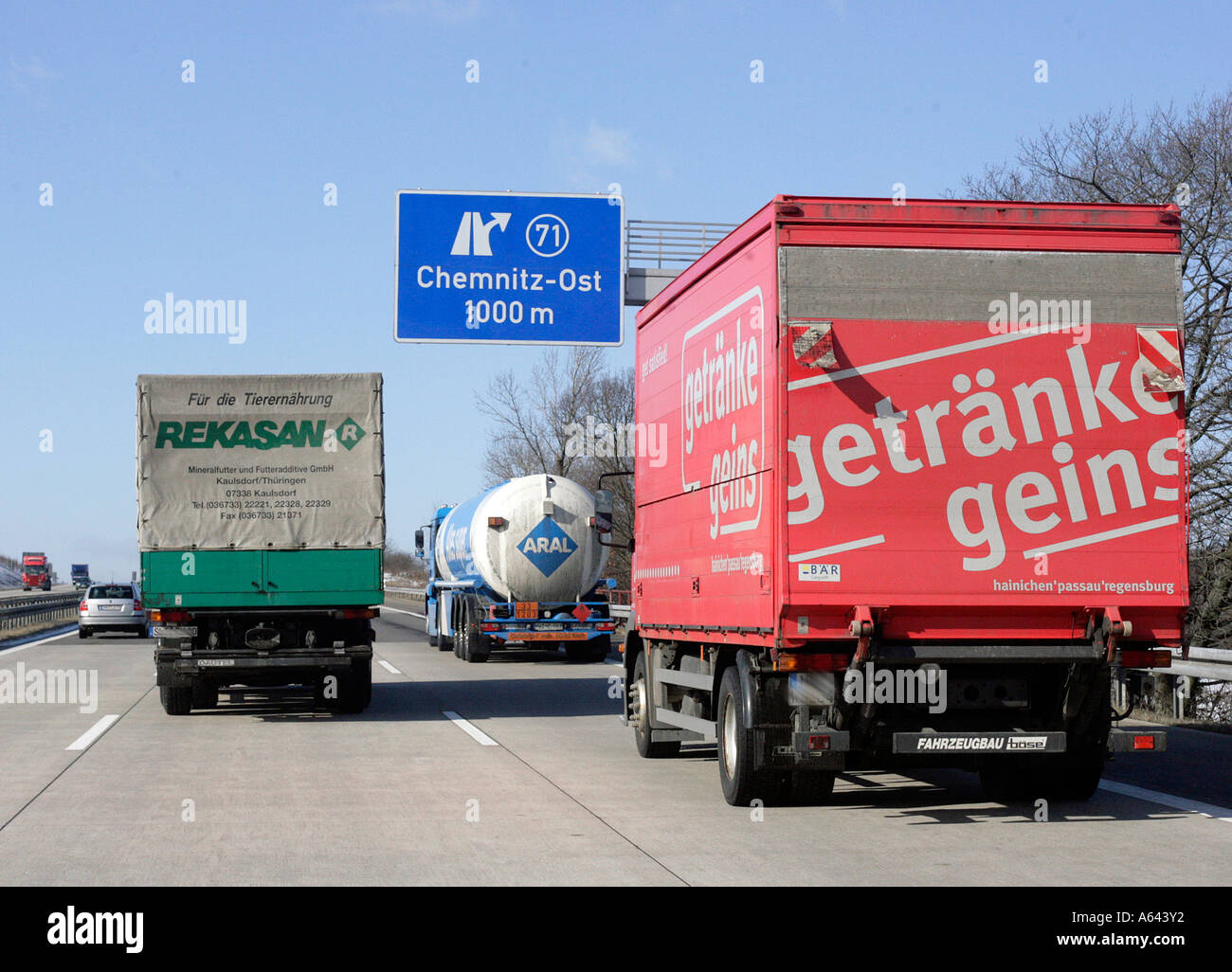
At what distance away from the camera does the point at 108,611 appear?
41.8m

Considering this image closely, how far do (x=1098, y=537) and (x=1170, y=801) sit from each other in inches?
99.3

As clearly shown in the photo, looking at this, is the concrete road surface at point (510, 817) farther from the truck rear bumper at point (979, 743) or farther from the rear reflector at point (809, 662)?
the rear reflector at point (809, 662)

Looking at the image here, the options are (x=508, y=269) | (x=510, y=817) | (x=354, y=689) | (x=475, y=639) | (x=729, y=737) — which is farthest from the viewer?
(x=475, y=639)

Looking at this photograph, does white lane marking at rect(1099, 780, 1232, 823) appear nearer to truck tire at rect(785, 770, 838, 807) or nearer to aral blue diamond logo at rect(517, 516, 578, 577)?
truck tire at rect(785, 770, 838, 807)

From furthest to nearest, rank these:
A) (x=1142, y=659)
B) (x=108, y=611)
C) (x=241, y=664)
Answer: (x=108, y=611) → (x=241, y=664) → (x=1142, y=659)

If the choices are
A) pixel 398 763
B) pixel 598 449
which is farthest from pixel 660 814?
pixel 598 449

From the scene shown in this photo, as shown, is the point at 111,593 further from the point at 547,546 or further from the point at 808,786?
the point at 808,786

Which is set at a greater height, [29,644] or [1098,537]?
[1098,537]

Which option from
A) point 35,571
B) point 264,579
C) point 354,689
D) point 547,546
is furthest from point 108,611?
point 35,571

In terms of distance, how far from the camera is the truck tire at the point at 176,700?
18.1m

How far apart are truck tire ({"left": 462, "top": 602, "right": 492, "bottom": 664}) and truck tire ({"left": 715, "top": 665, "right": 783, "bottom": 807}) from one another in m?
18.2

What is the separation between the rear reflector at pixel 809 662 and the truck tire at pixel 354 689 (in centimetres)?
922
